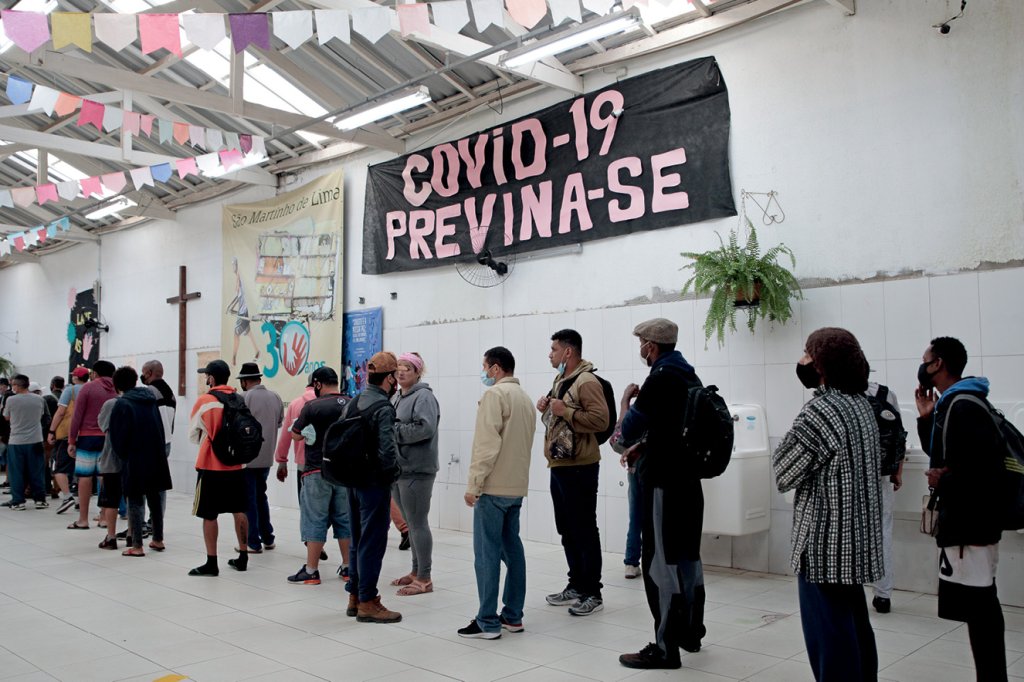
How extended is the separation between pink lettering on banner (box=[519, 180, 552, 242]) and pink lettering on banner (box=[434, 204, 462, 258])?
85 centimetres

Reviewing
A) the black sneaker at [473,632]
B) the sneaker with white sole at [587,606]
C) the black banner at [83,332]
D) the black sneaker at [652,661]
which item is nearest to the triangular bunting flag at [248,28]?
the black sneaker at [473,632]

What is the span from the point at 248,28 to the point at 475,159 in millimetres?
3202

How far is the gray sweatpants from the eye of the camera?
5387 millimetres

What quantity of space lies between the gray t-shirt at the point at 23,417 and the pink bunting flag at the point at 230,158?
12.8 ft

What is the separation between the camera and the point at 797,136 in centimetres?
596

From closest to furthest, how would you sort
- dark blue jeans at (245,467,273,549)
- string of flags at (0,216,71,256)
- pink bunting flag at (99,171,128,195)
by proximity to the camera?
dark blue jeans at (245,467,273,549), pink bunting flag at (99,171,128,195), string of flags at (0,216,71,256)

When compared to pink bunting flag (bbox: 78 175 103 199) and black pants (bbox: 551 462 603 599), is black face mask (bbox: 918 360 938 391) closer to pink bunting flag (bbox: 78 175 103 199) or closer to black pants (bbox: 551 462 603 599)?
black pants (bbox: 551 462 603 599)

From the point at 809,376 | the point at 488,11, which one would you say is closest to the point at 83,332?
the point at 488,11

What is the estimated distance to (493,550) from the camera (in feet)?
14.4

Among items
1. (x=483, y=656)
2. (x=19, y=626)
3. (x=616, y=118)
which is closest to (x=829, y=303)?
(x=616, y=118)

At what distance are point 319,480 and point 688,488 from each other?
299cm

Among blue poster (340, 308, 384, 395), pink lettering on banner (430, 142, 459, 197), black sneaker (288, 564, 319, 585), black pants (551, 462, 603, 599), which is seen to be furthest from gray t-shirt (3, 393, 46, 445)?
black pants (551, 462, 603, 599)

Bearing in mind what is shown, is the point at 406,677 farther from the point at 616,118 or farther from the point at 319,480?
the point at 616,118

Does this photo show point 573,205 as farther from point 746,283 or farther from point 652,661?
point 652,661
